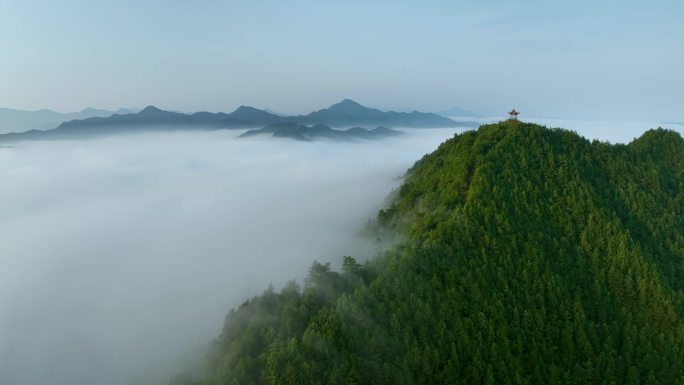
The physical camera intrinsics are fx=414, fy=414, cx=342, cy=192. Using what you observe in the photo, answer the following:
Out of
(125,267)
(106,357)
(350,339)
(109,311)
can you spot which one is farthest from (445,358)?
(125,267)

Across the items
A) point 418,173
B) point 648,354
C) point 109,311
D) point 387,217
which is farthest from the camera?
point 109,311

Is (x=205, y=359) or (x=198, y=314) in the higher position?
(x=205, y=359)

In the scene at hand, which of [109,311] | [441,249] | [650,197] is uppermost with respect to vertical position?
[650,197]

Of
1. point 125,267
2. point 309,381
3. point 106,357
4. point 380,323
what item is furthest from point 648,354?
point 125,267

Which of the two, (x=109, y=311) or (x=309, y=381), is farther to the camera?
(x=109, y=311)

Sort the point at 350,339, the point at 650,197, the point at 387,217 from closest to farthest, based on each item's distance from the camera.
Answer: the point at 350,339 < the point at 650,197 < the point at 387,217

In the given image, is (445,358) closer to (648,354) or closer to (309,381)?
(309,381)
